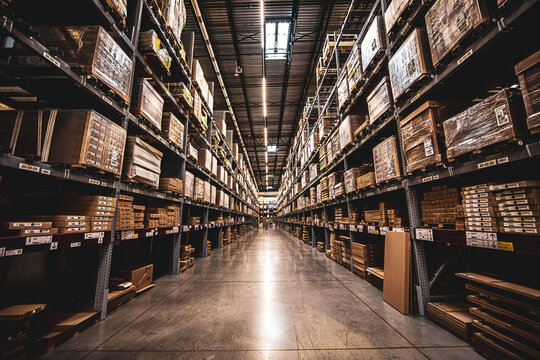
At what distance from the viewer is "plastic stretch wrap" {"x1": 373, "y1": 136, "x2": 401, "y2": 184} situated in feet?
10.2

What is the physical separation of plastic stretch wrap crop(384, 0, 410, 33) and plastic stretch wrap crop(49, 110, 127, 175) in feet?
13.6

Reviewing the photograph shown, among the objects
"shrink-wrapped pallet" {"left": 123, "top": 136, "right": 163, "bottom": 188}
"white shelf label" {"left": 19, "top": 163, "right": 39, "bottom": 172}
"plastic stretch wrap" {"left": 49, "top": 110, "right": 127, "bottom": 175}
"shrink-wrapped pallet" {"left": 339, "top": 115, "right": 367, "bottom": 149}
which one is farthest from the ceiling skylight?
"white shelf label" {"left": 19, "top": 163, "right": 39, "bottom": 172}

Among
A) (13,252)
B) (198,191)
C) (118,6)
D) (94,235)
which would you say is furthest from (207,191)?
(13,252)

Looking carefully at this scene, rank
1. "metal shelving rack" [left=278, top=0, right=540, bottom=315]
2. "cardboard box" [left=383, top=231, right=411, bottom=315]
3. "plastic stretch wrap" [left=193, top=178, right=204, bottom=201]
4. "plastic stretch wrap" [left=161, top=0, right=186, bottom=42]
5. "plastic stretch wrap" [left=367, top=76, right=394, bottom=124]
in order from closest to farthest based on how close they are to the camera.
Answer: "metal shelving rack" [left=278, top=0, right=540, bottom=315], "cardboard box" [left=383, top=231, right=411, bottom=315], "plastic stretch wrap" [left=367, top=76, right=394, bottom=124], "plastic stretch wrap" [left=161, top=0, right=186, bottom=42], "plastic stretch wrap" [left=193, top=178, right=204, bottom=201]

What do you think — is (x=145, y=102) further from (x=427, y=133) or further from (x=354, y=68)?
(x=354, y=68)

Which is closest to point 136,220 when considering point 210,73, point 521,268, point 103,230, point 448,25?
point 103,230

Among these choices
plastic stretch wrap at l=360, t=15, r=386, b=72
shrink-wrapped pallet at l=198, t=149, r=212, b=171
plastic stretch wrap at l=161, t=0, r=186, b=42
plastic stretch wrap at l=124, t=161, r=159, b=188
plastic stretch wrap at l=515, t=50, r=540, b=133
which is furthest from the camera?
shrink-wrapped pallet at l=198, t=149, r=212, b=171

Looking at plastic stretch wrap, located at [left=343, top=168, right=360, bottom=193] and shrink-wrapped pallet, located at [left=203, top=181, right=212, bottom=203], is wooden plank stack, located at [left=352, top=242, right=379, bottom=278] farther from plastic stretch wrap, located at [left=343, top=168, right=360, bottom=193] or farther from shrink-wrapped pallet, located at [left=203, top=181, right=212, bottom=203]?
shrink-wrapped pallet, located at [left=203, top=181, right=212, bottom=203]

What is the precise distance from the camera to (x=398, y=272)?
280 cm

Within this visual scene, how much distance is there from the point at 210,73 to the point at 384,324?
41.2 feet

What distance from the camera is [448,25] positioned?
2154mm

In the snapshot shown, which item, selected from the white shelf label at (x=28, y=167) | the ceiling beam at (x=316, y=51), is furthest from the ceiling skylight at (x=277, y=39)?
the white shelf label at (x=28, y=167)

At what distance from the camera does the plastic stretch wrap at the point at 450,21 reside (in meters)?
1.86

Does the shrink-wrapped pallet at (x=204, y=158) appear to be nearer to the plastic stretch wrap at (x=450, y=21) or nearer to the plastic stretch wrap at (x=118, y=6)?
the plastic stretch wrap at (x=118, y=6)
